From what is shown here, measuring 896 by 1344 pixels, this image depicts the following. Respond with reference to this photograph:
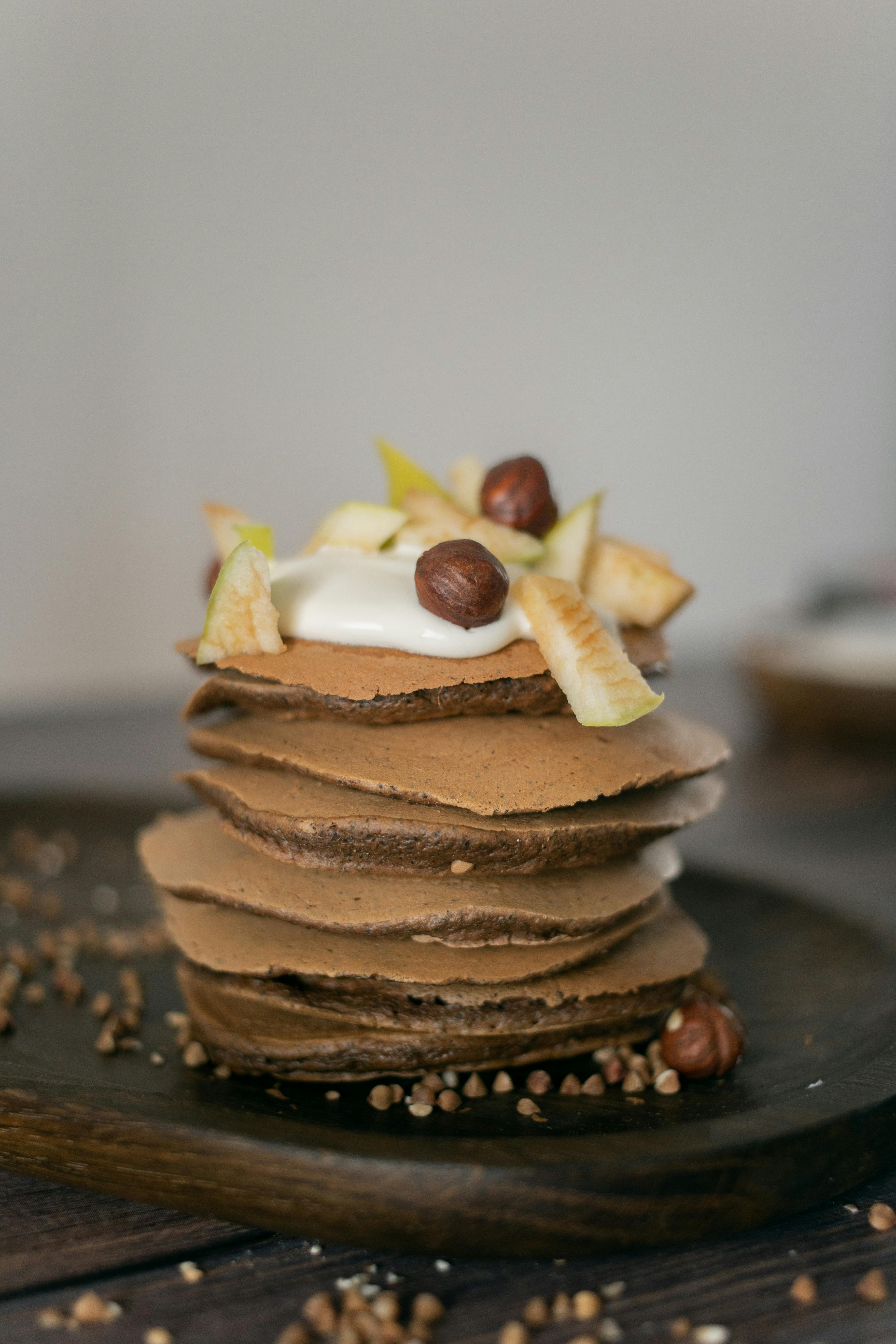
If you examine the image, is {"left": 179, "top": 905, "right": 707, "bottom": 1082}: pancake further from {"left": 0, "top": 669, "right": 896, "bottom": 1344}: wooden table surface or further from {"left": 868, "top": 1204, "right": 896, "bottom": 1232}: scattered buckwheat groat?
{"left": 868, "top": 1204, "right": 896, "bottom": 1232}: scattered buckwheat groat

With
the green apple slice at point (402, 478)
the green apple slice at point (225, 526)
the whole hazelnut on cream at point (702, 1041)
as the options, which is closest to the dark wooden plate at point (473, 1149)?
the whole hazelnut on cream at point (702, 1041)

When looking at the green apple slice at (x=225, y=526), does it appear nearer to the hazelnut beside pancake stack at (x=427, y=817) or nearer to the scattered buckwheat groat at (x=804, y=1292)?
the hazelnut beside pancake stack at (x=427, y=817)

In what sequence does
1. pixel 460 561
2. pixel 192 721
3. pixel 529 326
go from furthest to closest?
pixel 529 326 → pixel 192 721 → pixel 460 561

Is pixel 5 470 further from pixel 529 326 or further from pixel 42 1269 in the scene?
pixel 42 1269

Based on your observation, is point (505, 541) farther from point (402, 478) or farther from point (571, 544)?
point (402, 478)

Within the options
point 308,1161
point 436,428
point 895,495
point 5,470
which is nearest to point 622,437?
point 436,428

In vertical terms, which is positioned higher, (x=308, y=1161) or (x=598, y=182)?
(x=598, y=182)

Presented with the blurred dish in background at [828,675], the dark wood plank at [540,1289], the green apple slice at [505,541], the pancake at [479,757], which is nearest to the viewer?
the dark wood plank at [540,1289]

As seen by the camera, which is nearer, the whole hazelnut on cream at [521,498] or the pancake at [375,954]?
the pancake at [375,954]
